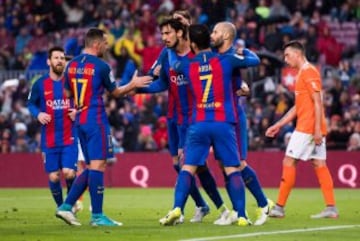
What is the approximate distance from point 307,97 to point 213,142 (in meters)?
2.53

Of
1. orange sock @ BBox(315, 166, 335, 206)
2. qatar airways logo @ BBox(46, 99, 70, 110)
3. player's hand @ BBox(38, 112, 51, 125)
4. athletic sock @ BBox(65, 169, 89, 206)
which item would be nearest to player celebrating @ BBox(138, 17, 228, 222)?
athletic sock @ BBox(65, 169, 89, 206)

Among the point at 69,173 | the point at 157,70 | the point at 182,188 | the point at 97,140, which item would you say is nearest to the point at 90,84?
the point at 97,140

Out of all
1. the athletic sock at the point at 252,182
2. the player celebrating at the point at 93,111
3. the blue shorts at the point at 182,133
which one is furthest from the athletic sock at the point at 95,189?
the athletic sock at the point at 252,182

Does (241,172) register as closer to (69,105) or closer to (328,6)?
(69,105)

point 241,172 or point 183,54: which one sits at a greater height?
point 183,54

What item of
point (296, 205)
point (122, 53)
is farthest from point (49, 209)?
point (122, 53)

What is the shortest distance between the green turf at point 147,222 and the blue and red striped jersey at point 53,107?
3.57 ft

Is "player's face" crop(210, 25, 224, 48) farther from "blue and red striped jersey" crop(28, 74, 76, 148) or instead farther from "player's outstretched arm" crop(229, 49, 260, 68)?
"blue and red striped jersey" crop(28, 74, 76, 148)

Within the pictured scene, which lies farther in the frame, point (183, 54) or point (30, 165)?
point (30, 165)

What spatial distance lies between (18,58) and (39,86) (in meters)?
16.0

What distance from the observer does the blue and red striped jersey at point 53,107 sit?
1777cm

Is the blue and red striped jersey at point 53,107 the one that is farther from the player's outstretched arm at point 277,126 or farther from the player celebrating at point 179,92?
the player's outstretched arm at point 277,126

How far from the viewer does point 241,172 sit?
628 inches

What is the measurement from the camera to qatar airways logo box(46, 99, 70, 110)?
17.8 m
